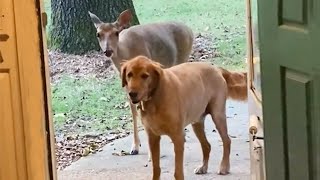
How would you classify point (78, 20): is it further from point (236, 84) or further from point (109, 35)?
point (236, 84)

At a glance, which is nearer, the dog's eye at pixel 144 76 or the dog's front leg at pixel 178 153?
the dog's eye at pixel 144 76

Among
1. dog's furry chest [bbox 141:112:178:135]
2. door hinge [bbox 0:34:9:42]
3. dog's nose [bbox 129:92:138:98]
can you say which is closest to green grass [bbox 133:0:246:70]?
dog's furry chest [bbox 141:112:178:135]

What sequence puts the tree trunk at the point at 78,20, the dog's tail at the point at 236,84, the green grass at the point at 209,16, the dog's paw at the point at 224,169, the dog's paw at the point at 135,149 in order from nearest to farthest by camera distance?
the dog's paw at the point at 224,169 → the dog's tail at the point at 236,84 → the dog's paw at the point at 135,149 → the tree trunk at the point at 78,20 → the green grass at the point at 209,16

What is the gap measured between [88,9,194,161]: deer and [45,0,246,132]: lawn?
2.37 ft

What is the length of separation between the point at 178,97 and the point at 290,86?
1839 mm

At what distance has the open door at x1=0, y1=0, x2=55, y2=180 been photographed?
276cm

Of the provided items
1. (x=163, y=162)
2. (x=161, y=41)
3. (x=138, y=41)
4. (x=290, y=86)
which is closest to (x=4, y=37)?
(x=290, y=86)

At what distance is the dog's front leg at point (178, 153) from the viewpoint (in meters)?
4.07

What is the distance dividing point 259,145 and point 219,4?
5442 mm

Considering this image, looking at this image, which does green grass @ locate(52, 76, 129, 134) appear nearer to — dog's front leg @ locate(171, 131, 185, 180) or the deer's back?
the deer's back

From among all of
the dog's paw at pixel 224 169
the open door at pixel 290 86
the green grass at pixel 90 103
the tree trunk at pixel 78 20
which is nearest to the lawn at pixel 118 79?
the green grass at pixel 90 103

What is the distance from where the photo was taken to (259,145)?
2750mm

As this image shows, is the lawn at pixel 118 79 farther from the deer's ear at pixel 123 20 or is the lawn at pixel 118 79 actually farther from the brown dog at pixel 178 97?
the brown dog at pixel 178 97

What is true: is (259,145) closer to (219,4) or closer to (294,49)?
(294,49)
